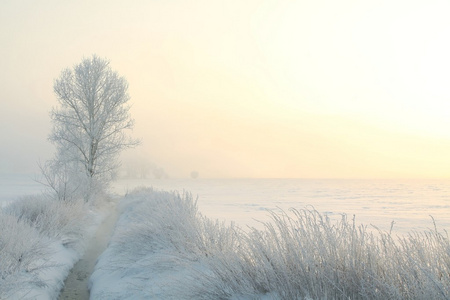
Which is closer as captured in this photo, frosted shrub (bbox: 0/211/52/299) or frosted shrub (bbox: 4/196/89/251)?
frosted shrub (bbox: 0/211/52/299)

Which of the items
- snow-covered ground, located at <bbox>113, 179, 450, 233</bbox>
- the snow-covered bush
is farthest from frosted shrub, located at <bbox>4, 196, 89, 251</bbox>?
snow-covered ground, located at <bbox>113, 179, 450, 233</bbox>

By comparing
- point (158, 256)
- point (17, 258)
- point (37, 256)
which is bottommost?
point (37, 256)

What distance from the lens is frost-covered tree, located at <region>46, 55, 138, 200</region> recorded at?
20766mm

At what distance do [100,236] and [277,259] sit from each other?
9923mm

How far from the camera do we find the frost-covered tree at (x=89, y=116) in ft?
68.1

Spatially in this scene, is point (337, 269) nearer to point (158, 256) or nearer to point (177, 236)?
point (158, 256)

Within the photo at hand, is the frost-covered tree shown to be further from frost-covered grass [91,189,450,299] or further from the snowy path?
frost-covered grass [91,189,450,299]

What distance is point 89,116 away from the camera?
21.3 meters

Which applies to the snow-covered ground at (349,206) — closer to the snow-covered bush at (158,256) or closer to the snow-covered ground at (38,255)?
the snow-covered bush at (158,256)

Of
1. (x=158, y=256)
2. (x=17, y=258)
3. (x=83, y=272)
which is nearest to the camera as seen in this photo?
(x=158, y=256)

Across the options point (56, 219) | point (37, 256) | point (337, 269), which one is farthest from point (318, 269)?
point (56, 219)

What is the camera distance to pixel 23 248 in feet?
19.8

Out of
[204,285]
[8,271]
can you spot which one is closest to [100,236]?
[8,271]

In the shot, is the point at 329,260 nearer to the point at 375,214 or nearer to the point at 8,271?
the point at 8,271
